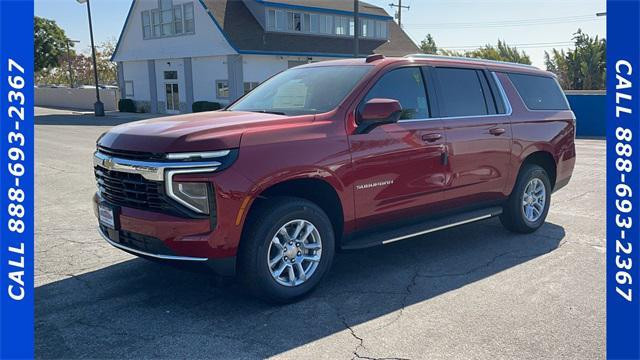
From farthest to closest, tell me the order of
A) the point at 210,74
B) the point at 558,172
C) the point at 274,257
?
1. the point at 210,74
2. the point at 558,172
3. the point at 274,257

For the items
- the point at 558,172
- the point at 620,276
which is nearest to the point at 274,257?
the point at 620,276

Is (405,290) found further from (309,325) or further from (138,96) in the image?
(138,96)

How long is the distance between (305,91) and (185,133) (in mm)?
1550

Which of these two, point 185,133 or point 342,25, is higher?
point 342,25

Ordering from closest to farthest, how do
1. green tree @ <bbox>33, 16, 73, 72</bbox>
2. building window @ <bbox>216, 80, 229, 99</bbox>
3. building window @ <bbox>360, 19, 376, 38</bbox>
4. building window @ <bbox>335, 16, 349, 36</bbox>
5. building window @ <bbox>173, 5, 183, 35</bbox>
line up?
building window @ <bbox>216, 80, 229, 99</bbox>
building window @ <bbox>173, 5, 183, 35</bbox>
building window @ <bbox>335, 16, 349, 36</bbox>
building window @ <bbox>360, 19, 376, 38</bbox>
green tree @ <bbox>33, 16, 73, 72</bbox>

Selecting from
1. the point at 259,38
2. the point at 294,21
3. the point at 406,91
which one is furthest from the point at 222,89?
the point at 406,91

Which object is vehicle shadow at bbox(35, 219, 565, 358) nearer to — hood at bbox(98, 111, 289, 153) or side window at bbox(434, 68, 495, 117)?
hood at bbox(98, 111, 289, 153)

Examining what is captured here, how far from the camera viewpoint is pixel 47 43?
58.4 metres

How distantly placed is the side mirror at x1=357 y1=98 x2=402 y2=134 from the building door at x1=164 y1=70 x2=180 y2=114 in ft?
104

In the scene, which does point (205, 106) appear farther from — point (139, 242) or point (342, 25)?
point (139, 242)

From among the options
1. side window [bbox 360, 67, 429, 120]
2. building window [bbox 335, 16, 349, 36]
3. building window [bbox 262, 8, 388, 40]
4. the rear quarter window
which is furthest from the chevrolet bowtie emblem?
Result: building window [bbox 335, 16, 349, 36]

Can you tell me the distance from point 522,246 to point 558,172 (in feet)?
4.39

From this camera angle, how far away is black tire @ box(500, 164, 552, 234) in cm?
639

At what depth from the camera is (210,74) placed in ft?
107
